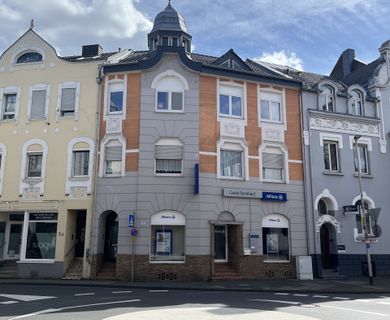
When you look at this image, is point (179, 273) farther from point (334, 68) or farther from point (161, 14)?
point (334, 68)

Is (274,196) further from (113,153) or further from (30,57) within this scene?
(30,57)

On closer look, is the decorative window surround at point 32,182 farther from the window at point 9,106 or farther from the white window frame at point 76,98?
the window at point 9,106

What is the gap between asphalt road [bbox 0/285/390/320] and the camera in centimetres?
1085

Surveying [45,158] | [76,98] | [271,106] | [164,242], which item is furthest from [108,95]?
[271,106]

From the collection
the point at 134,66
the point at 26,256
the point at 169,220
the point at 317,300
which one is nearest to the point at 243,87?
the point at 134,66

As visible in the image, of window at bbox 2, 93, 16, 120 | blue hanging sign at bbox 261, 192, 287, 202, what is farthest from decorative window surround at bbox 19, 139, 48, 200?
blue hanging sign at bbox 261, 192, 287, 202

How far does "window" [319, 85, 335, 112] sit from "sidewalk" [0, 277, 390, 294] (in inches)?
397

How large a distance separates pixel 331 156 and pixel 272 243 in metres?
6.61

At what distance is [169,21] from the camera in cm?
2516

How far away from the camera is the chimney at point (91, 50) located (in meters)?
26.5

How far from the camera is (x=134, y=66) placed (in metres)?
22.7

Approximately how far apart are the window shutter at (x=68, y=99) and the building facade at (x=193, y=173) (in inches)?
75.5

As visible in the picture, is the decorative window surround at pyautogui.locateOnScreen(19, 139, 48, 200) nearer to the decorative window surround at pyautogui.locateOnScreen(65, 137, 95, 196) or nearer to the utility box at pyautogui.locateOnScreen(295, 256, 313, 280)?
the decorative window surround at pyautogui.locateOnScreen(65, 137, 95, 196)

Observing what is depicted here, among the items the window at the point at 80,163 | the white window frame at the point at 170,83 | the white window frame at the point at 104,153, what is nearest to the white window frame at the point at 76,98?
the window at the point at 80,163
